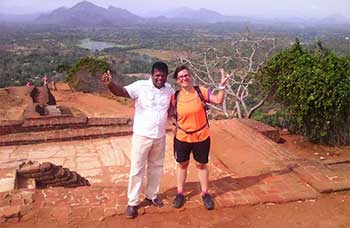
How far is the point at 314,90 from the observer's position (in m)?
7.36

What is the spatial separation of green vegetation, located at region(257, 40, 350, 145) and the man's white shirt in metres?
4.36

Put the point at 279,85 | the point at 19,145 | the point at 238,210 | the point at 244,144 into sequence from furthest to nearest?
the point at 279,85
the point at 19,145
the point at 244,144
the point at 238,210

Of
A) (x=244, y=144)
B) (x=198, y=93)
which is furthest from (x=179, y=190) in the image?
(x=244, y=144)

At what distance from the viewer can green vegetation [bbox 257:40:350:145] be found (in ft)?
24.1

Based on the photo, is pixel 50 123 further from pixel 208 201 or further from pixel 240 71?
pixel 240 71

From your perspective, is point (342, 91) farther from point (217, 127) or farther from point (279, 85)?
point (217, 127)

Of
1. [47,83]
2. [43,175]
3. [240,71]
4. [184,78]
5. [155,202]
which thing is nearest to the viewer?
[184,78]

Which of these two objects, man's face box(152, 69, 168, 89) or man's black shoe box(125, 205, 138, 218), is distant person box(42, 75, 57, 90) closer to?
man's black shoe box(125, 205, 138, 218)

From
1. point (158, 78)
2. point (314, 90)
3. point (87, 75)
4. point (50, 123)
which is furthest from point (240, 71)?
point (158, 78)

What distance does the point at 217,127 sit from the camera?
26.1 feet

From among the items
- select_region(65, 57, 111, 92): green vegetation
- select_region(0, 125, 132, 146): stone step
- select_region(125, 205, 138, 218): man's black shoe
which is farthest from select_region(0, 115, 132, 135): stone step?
select_region(65, 57, 111, 92): green vegetation

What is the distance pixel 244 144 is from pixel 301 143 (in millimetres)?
1942

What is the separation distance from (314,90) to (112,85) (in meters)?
4.82

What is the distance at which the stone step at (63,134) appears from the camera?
7.61 m
